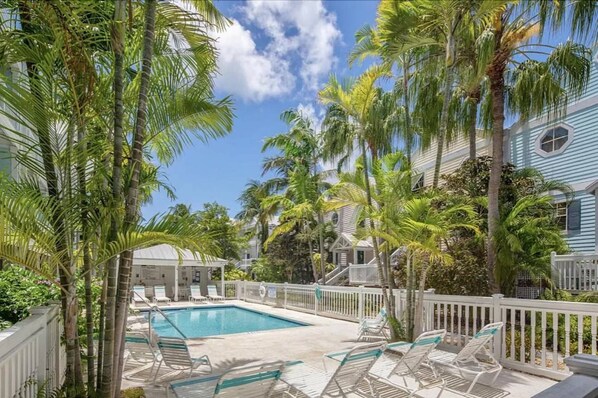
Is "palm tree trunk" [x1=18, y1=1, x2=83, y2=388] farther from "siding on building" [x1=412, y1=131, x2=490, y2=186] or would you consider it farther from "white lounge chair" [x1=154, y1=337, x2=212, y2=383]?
"siding on building" [x1=412, y1=131, x2=490, y2=186]

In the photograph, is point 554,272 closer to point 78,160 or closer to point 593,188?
point 593,188

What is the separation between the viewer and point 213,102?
15.9ft

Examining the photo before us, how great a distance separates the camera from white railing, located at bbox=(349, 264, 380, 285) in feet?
54.7

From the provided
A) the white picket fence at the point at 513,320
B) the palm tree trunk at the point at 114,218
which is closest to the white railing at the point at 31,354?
the palm tree trunk at the point at 114,218

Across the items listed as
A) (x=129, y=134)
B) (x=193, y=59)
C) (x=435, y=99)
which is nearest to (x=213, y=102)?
(x=193, y=59)

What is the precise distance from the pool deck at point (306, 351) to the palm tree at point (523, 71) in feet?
12.5

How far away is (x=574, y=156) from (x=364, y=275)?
9029 millimetres

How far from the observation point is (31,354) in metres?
3.27

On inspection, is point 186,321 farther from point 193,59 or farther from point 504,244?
point 193,59

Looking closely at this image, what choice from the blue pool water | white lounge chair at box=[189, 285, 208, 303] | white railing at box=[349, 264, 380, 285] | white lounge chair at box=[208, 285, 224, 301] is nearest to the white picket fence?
the blue pool water

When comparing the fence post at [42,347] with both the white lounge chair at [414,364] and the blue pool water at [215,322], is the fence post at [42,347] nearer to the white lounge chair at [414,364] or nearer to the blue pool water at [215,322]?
the white lounge chair at [414,364]

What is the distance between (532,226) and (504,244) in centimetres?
107

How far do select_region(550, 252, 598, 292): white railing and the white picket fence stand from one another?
8.20ft

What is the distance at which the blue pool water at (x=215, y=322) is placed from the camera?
12.9 meters
